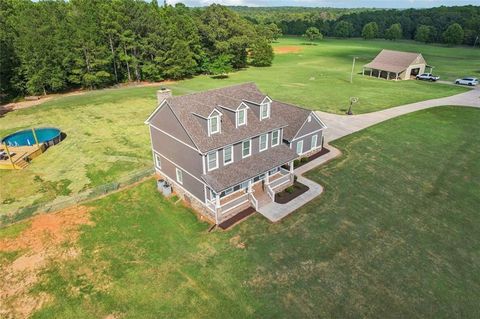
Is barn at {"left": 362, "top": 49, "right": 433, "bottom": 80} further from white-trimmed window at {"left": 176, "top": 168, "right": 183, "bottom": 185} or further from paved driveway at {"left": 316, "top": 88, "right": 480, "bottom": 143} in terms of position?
white-trimmed window at {"left": 176, "top": 168, "right": 183, "bottom": 185}

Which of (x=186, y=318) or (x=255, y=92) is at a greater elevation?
(x=255, y=92)

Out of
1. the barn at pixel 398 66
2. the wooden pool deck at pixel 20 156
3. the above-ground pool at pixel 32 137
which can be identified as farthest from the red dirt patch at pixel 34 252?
the barn at pixel 398 66

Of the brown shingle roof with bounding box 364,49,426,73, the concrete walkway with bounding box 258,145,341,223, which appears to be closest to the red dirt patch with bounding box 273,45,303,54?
the brown shingle roof with bounding box 364,49,426,73

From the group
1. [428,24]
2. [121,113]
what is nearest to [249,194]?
[121,113]

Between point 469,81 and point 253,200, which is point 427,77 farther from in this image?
point 253,200

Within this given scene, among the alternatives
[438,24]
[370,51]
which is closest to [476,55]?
[370,51]

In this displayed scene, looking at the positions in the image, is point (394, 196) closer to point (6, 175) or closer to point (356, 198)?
point (356, 198)

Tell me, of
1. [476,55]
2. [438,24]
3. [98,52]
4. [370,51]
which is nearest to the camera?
[98,52]
